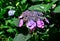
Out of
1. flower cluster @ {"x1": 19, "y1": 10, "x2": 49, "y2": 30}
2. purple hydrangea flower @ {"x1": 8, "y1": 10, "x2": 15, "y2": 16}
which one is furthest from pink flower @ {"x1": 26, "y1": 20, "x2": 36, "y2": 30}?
purple hydrangea flower @ {"x1": 8, "y1": 10, "x2": 15, "y2": 16}

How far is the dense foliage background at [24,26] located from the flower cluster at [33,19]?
0.08 meters

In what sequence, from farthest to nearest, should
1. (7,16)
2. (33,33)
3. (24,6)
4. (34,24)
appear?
1. (7,16)
2. (24,6)
3. (33,33)
4. (34,24)

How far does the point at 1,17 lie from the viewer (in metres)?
1.89

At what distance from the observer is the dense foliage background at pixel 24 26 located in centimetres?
165

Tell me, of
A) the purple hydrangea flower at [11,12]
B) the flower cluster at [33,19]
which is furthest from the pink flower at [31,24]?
the purple hydrangea flower at [11,12]

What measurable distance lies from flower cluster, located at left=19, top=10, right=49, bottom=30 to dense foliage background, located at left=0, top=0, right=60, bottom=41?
8 cm

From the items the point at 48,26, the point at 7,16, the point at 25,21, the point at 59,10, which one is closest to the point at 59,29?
the point at 48,26

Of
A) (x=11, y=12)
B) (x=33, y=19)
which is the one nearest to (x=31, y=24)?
(x=33, y=19)

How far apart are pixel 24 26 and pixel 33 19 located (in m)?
0.14

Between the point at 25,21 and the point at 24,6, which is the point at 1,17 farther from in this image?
the point at 25,21

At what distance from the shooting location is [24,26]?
166 centimetres

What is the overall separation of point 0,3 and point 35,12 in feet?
1.45

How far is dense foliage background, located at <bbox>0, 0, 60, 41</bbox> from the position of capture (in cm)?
165

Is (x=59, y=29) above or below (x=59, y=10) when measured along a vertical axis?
below
